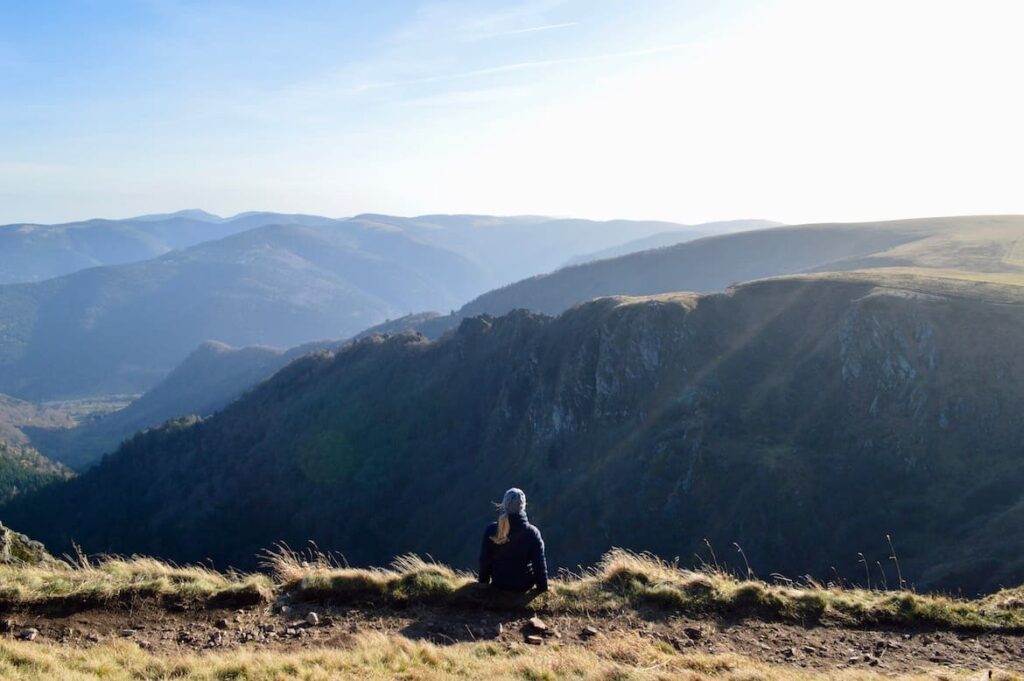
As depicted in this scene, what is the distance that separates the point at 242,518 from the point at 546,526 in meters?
59.1

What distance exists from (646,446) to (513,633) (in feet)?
202

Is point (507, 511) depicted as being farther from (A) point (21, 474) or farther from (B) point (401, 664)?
(A) point (21, 474)

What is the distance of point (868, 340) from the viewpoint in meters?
62.3

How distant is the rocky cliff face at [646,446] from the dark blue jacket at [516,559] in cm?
3631

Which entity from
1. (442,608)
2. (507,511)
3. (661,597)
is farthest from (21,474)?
(661,597)

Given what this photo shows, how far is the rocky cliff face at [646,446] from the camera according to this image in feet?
168

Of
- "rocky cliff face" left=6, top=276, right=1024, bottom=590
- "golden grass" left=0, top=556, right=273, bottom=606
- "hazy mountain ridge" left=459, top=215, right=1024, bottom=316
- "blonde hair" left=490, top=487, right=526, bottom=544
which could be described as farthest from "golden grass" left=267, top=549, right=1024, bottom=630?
"hazy mountain ridge" left=459, top=215, right=1024, bottom=316

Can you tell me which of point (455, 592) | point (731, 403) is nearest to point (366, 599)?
point (455, 592)

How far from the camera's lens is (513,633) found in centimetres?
1007

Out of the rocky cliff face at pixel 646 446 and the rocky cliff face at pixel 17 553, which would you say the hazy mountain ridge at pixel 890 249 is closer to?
the rocky cliff face at pixel 646 446

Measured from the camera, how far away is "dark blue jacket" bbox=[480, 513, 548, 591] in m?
10.7

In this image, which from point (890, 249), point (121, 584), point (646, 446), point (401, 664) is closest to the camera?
point (401, 664)

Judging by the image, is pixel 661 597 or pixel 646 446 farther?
pixel 646 446

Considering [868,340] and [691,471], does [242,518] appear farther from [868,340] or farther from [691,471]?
[868,340]
